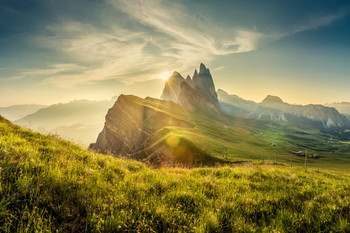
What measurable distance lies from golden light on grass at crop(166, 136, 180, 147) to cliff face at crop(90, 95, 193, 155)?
5574 cm

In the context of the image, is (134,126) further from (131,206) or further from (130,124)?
(131,206)

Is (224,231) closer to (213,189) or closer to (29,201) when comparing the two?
(213,189)

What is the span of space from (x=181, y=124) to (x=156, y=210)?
152 metres

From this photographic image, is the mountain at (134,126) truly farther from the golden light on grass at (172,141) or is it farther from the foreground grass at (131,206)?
the foreground grass at (131,206)

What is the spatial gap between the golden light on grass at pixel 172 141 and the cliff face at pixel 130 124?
55.7m

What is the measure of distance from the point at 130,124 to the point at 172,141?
308 feet

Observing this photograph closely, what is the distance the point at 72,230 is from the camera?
9.93 feet

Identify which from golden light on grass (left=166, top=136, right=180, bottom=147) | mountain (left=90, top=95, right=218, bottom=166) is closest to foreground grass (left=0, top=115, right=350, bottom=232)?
golden light on grass (left=166, top=136, right=180, bottom=147)

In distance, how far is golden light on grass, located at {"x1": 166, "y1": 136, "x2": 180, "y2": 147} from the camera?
8196cm

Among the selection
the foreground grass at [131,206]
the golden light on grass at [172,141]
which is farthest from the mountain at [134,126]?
the foreground grass at [131,206]

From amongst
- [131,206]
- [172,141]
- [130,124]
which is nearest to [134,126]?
[130,124]

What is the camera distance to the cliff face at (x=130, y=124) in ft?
494

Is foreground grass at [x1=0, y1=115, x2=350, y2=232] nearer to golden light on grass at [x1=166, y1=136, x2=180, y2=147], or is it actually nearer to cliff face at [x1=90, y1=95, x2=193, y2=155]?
golden light on grass at [x1=166, y1=136, x2=180, y2=147]

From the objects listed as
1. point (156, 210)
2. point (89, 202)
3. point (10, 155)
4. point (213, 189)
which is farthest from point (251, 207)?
point (10, 155)
